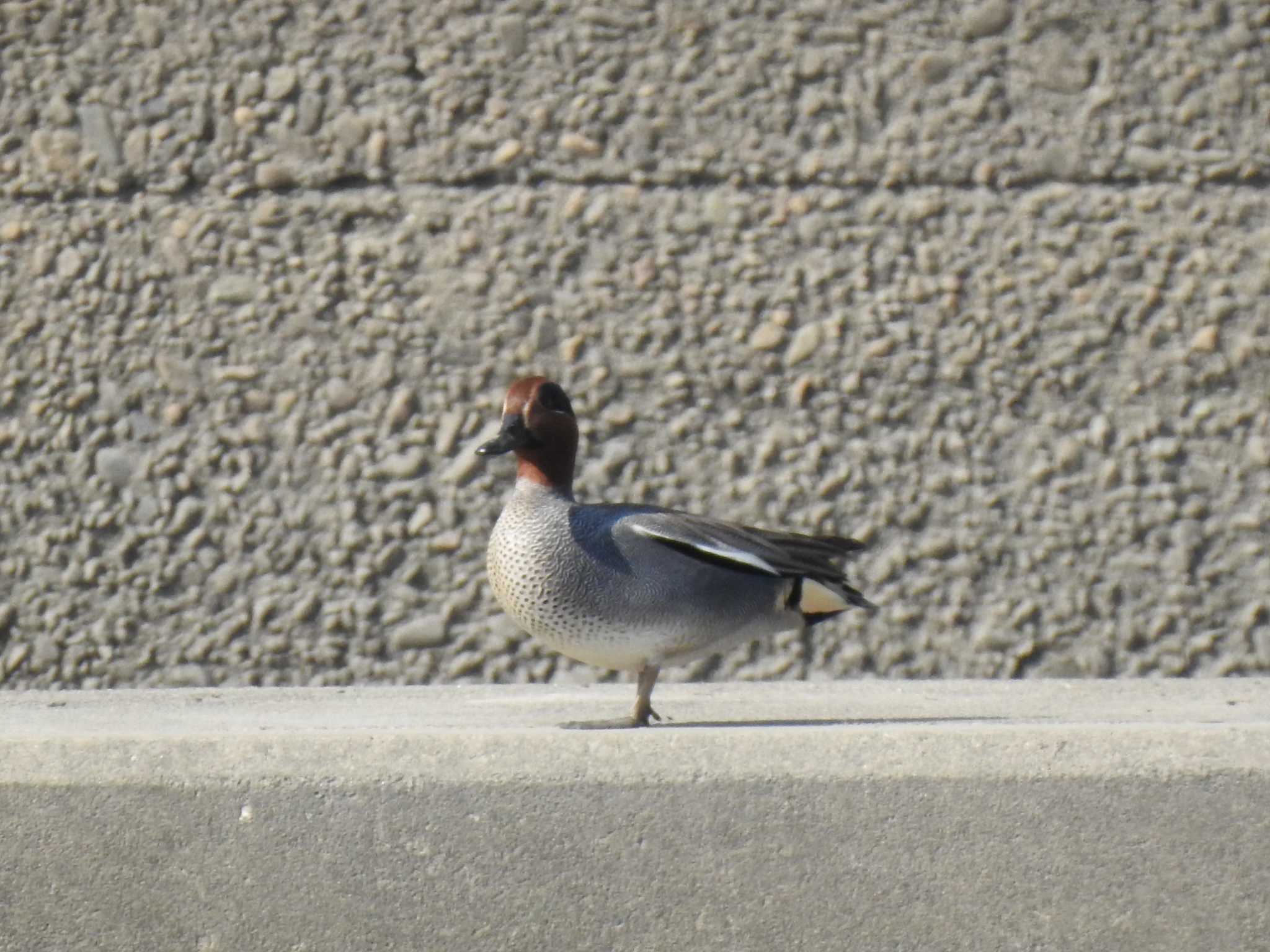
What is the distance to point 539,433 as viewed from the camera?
2119 mm

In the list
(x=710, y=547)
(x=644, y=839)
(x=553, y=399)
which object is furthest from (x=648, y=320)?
(x=644, y=839)

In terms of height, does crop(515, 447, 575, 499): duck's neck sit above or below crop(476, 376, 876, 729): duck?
above

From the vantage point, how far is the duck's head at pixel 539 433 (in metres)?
2.11

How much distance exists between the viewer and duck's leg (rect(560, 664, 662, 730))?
79.5 inches

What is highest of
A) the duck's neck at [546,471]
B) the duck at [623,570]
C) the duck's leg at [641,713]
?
the duck's neck at [546,471]

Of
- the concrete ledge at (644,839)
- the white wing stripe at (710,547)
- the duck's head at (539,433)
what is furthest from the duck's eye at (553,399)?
the concrete ledge at (644,839)

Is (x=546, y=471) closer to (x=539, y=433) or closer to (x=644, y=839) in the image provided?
(x=539, y=433)

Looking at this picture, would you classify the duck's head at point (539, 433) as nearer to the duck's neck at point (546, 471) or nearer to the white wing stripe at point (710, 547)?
the duck's neck at point (546, 471)

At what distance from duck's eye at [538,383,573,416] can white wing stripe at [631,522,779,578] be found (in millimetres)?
197

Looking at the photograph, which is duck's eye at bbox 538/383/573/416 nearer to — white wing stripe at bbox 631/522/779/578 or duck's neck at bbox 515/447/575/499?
duck's neck at bbox 515/447/575/499

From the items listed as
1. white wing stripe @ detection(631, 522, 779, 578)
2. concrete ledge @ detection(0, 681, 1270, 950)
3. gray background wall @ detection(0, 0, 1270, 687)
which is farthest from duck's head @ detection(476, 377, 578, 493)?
gray background wall @ detection(0, 0, 1270, 687)

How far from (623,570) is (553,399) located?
0.88 ft

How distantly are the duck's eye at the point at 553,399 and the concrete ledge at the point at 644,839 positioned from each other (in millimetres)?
549

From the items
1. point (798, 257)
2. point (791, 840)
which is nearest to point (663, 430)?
point (798, 257)
